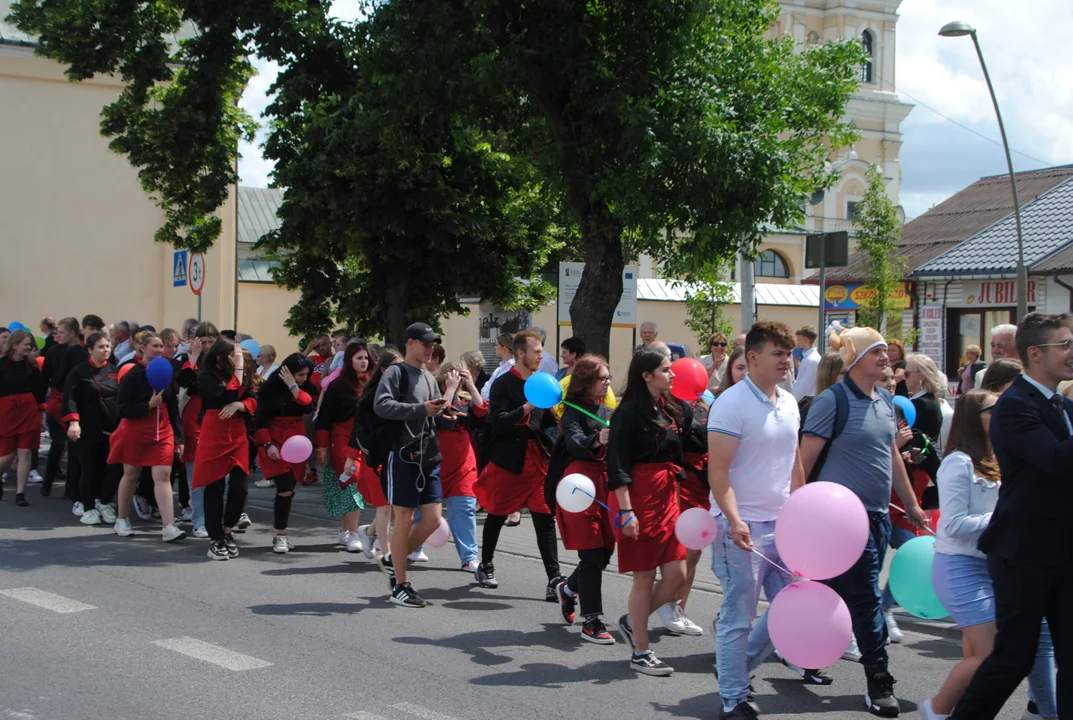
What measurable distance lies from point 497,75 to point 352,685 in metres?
7.26

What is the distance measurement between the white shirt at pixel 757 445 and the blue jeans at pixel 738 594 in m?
0.12

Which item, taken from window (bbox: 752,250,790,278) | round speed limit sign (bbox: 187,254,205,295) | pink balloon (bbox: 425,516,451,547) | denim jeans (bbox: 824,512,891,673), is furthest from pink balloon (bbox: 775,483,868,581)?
window (bbox: 752,250,790,278)

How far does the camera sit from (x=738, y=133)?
11430 mm

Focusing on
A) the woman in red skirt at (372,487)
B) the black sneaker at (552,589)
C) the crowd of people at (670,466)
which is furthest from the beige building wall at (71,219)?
the black sneaker at (552,589)

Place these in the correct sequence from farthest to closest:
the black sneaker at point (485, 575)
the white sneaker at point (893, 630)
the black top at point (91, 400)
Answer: the black top at point (91, 400), the black sneaker at point (485, 575), the white sneaker at point (893, 630)

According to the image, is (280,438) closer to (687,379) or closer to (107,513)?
(107,513)

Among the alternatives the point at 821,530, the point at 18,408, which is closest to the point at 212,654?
the point at 821,530

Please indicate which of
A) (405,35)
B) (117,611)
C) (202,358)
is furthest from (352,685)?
(405,35)

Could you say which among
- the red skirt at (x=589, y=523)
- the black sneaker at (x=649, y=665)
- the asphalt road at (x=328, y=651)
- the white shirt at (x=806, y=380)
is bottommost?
the asphalt road at (x=328, y=651)

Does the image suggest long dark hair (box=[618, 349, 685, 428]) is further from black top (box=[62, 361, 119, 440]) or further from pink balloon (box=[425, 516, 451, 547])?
black top (box=[62, 361, 119, 440])

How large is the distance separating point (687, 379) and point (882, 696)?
2.47 meters

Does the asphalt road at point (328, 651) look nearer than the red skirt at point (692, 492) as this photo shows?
Yes

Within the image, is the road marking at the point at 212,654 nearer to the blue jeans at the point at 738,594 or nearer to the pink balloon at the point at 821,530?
the blue jeans at the point at 738,594

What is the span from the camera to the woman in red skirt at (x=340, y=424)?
33.8ft
